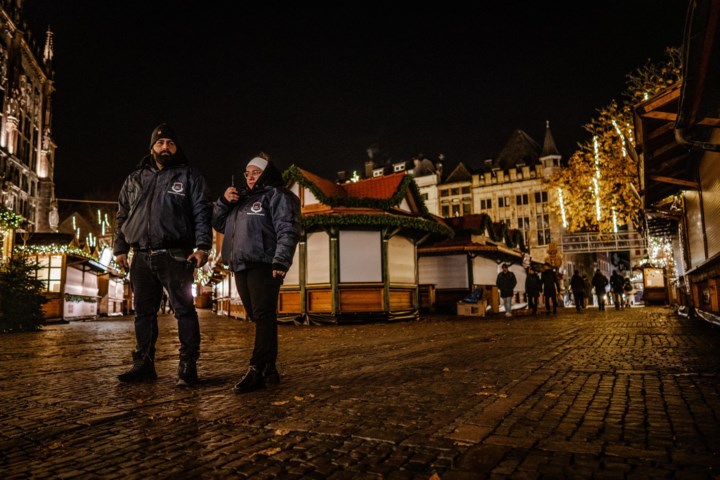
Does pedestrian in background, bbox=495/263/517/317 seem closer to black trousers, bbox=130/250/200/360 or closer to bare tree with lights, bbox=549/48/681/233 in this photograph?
bare tree with lights, bbox=549/48/681/233

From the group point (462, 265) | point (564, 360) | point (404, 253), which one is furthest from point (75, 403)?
point (462, 265)

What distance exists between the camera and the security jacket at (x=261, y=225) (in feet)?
13.5

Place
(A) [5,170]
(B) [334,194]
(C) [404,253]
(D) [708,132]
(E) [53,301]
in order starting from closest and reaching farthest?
(D) [708,132]
(B) [334,194]
(C) [404,253]
(E) [53,301]
(A) [5,170]

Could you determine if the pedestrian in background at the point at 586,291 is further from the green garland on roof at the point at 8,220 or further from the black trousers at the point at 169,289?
the green garland on roof at the point at 8,220

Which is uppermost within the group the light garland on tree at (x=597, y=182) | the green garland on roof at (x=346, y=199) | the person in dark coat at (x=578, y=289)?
the light garland on tree at (x=597, y=182)

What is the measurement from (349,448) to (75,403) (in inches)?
87.9

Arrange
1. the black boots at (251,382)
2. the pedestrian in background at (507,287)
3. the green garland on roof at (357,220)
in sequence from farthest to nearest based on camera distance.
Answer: the pedestrian in background at (507,287) → the green garland on roof at (357,220) → the black boots at (251,382)

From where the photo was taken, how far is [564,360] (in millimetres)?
5484

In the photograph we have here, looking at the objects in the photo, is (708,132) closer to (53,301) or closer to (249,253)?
(249,253)

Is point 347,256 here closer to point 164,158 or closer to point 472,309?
point 472,309

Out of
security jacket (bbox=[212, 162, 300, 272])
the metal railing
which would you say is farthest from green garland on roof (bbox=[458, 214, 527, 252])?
security jacket (bbox=[212, 162, 300, 272])

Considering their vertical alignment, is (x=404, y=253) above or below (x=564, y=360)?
above

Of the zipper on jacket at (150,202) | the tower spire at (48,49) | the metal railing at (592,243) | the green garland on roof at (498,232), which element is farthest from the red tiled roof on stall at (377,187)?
the tower spire at (48,49)

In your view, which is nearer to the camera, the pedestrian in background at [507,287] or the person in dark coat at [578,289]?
the pedestrian in background at [507,287]
